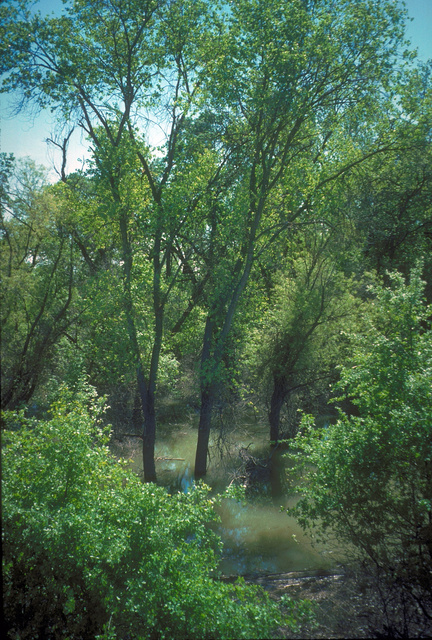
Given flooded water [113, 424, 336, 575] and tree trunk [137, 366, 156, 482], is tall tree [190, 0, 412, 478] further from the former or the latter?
tree trunk [137, 366, 156, 482]

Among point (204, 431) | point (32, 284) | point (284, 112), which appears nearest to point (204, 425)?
point (204, 431)

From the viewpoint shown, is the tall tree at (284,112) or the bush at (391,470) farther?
the tall tree at (284,112)

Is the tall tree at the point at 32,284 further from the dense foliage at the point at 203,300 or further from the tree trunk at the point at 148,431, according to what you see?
the tree trunk at the point at 148,431

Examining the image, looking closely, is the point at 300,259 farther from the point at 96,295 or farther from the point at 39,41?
the point at 39,41

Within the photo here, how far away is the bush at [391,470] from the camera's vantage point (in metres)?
7.11

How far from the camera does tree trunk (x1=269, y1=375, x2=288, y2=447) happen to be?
625 inches

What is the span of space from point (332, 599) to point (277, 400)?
8.68 m

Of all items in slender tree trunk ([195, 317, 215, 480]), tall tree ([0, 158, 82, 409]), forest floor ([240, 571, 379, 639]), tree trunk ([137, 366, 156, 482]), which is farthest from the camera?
slender tree trunk ([195, 317, 215, 480])

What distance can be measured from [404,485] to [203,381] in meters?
7.37

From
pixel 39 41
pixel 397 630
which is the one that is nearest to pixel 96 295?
pixel 39 41

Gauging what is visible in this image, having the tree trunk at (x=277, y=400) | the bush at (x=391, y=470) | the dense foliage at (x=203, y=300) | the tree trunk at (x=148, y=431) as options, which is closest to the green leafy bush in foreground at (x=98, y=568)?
the dense foliage at (x=203, y=300)

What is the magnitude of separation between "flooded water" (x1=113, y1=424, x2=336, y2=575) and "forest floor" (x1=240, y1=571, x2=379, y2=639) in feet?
2.63

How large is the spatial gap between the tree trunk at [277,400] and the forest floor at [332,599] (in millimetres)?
6507

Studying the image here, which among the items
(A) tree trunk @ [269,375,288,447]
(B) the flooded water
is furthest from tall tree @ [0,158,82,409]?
(A) tree trunk @ [269,375,288,447]
